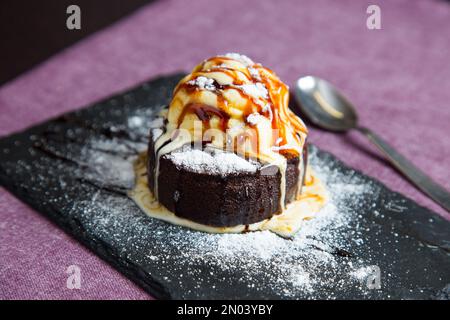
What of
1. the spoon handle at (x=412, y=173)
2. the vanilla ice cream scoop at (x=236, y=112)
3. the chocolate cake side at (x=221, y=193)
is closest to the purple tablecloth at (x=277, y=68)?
the spoon handle at (x=412, y=173)

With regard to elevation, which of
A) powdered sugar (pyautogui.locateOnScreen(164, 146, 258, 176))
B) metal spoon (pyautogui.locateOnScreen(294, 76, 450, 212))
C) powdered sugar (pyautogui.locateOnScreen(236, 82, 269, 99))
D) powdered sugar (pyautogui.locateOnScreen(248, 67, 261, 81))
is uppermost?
powdered sugar (pyautogui.locateOnScreen(248, 67, 261, 81))

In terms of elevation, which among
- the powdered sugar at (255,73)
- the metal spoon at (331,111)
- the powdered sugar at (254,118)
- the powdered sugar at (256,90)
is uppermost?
the powdered sugar at (255,73)

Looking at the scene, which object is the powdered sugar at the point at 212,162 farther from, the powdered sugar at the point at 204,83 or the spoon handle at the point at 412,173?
the spoon handle at the point at 412,173

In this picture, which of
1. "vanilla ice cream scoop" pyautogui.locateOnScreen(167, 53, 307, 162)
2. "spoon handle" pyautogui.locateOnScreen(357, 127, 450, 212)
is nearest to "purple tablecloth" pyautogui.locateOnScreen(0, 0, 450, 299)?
"spoon handle" pyautogui.locateOnScreen(357, 127, 450, 212)

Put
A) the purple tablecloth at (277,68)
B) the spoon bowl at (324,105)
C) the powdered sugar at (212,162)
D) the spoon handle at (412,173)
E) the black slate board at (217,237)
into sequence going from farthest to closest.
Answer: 1. the spoon bowl at (324,105)
2. the spoon handle at (412,173)
3. the purple tablecloth at (277,68)
4. the powdered sugar at (212,162)
5. the black slate board at (217,237)

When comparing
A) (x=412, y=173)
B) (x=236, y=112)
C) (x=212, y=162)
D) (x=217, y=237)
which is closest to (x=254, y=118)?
(x=236, y=112)

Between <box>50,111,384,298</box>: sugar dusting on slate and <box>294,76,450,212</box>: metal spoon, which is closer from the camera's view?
<box>50,111,384,298</box>: sugar dusting on slate

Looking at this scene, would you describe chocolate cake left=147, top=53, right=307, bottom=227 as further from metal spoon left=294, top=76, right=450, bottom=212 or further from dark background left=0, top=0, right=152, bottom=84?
dark background left=0, top=0, right=152, bottom=84
